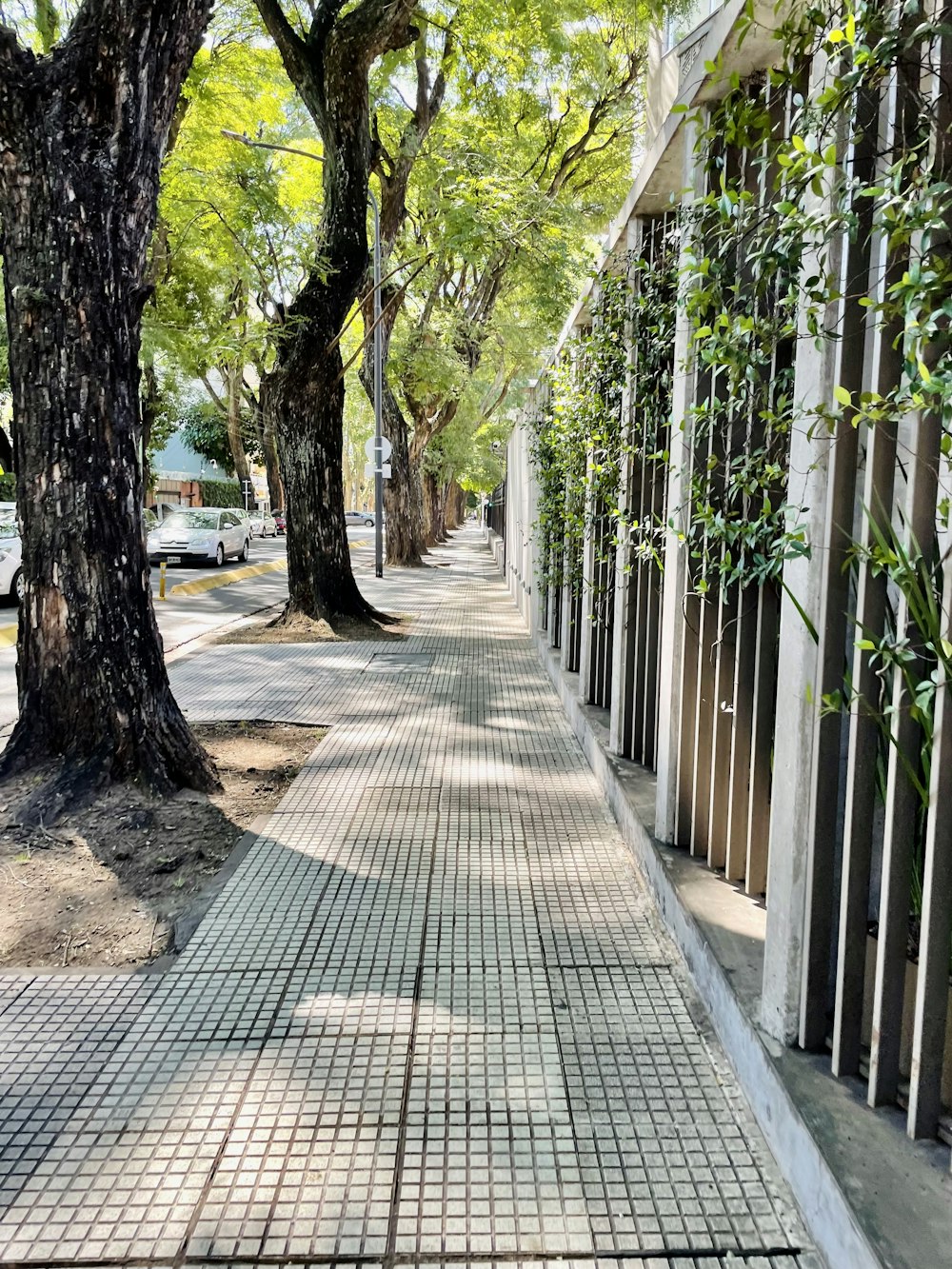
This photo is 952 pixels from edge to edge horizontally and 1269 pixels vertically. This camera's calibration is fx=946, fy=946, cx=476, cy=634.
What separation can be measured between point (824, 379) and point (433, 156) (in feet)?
48.8

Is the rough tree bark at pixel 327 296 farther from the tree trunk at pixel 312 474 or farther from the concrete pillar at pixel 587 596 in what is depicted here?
the concrete pillar at pixel 587 596

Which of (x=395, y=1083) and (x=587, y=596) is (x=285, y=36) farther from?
(x=395, y=1083)

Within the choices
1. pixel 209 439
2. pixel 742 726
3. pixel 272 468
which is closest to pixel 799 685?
pixel 742 726

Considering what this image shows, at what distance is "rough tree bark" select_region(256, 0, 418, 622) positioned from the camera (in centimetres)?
974

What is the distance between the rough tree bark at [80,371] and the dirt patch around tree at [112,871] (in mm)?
177

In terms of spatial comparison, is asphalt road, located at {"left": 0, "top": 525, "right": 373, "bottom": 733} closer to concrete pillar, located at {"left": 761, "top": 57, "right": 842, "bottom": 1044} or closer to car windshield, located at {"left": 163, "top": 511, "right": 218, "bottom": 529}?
car windshield, located at {"left": 163, "top": 511, "right": 218, "bottom": 529}

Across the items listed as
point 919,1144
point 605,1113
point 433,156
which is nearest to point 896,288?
point 919,1144

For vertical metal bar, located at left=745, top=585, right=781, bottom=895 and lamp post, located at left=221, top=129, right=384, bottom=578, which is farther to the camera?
lamp post, located at left=221, top=129, right=384, bottom=578

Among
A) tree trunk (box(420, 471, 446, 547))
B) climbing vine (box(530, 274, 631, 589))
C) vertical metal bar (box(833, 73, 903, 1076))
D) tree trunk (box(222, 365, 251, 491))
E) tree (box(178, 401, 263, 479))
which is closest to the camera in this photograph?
vertical metal bar (box(833, 73, 903, 1076))

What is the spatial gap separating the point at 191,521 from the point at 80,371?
22.0 m

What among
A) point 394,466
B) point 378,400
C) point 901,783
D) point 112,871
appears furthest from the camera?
point 394,466

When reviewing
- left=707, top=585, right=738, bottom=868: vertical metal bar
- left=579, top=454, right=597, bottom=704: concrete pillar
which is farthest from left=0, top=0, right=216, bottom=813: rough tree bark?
left=579, top=454, right=597, bottom=704: concrete pillar

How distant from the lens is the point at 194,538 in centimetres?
2434

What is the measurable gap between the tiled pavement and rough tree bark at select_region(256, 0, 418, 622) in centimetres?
697
